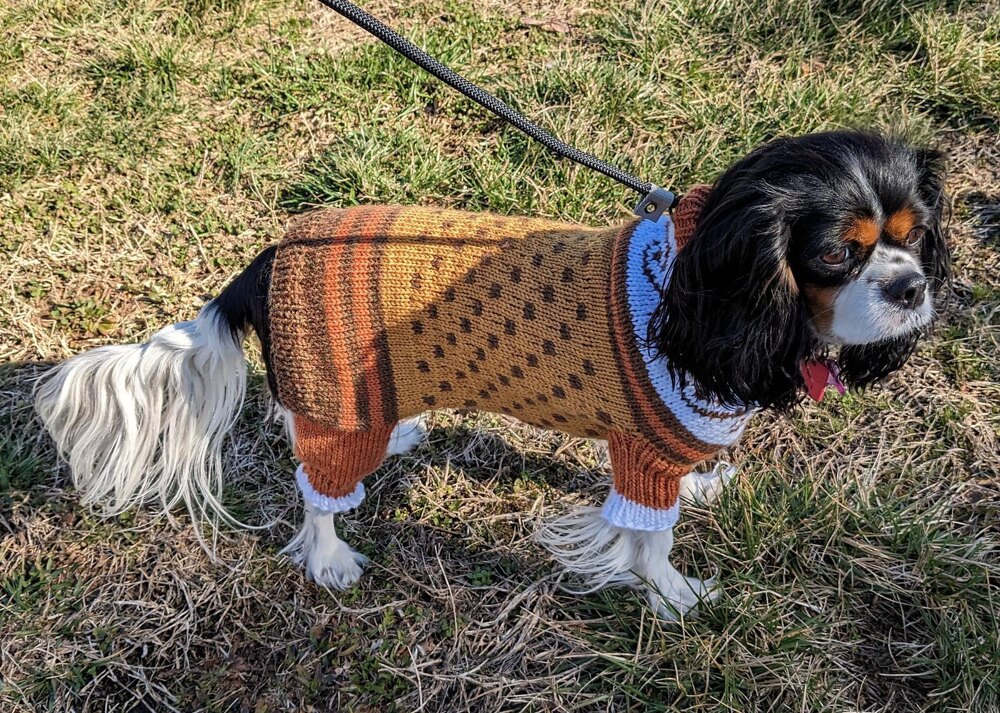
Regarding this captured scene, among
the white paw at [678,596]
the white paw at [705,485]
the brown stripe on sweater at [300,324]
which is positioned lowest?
the white paw at [678,596]

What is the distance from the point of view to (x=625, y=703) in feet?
8.19

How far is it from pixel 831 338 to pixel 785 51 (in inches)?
102

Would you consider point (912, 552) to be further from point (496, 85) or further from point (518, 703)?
point (496, 85)

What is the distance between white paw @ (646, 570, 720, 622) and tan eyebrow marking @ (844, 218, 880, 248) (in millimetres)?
1295

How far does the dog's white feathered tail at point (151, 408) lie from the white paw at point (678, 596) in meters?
1.50

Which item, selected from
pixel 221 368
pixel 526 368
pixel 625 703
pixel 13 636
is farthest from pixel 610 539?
pixel 13 636

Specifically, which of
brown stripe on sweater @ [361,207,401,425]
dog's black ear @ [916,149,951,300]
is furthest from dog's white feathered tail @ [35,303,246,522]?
dog's black ear @ [916,149,951,300]

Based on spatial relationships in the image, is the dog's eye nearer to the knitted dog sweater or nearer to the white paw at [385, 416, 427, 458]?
the knitted dog sweater

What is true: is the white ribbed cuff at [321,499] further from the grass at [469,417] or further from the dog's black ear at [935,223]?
the dog's black ear at [935,223]

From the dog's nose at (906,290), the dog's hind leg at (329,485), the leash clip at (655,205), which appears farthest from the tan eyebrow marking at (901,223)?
the dog's hind leg at (329,485)

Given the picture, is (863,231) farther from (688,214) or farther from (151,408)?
(151,408)

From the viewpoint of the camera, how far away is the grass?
2.57m

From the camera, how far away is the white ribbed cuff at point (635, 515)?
2.28 m

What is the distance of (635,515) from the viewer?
2285 mm
